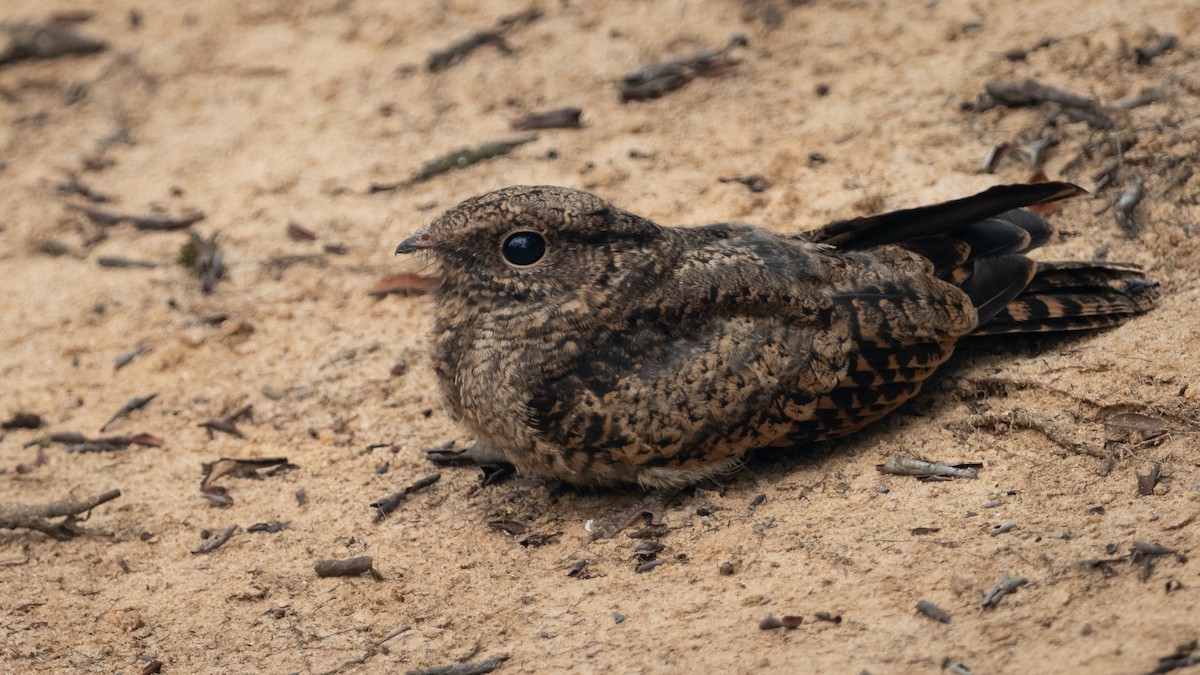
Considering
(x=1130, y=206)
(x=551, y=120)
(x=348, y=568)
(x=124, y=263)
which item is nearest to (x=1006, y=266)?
(x=1130, y=206)

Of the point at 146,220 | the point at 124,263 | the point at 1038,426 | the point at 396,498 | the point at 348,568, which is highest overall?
the point at 146,220

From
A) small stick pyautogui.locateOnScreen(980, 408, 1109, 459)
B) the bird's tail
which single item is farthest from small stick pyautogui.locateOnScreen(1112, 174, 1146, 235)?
small stick pyautogui.locateOnScreen(980, 408, 1109, 459)

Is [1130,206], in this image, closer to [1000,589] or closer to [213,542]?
[1000,589]

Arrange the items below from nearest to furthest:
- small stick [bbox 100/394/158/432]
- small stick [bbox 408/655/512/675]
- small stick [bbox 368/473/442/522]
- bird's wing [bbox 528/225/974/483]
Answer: small stick [bbox 408/655/512/675]
bird's wing [bbox 528/225/974/483]
small stick [bbox 368/473/442/522]
small stick [bbox 100/394/158/432]

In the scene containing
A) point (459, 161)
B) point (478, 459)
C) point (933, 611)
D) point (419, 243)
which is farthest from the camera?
point (459, 161)

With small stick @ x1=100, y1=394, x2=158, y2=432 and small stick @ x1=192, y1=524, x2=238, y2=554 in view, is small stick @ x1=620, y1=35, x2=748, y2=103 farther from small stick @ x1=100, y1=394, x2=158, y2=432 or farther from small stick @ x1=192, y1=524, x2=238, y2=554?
small stick @ x1=192, y1=524, x2=238, y2=554

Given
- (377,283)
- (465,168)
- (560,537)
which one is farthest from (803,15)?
(560,537)

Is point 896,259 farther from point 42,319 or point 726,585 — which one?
point 42,319
